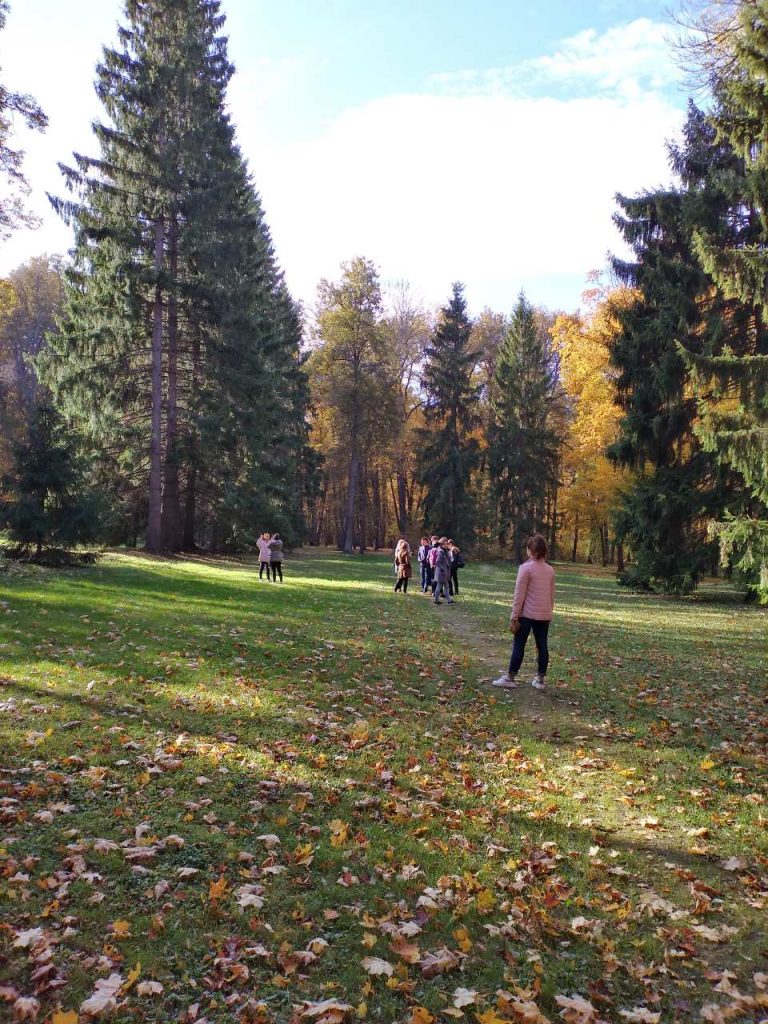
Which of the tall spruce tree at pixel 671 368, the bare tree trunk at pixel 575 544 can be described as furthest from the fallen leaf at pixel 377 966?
the bare tree trunk at pixel 575 544

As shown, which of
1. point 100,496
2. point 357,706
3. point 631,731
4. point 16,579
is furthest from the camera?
point 100,496

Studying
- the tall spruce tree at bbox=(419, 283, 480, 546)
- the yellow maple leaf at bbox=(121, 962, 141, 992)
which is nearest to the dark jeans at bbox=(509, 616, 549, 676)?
the yellow maple leaf at bbox=(121, 962, 141, 992)

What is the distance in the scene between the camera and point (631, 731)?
7242 mm

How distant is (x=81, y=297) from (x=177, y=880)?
25.9 meters

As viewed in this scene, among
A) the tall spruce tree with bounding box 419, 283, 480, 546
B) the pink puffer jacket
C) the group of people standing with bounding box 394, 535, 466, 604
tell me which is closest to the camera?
the pink puffer jacket

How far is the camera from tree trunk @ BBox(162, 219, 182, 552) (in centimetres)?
2541

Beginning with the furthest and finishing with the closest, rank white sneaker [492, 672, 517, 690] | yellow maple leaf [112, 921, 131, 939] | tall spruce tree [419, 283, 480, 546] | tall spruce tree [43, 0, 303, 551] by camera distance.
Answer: tall spruce tree [419, 283, 480, 546] < tall spruce tree [43, 0, 303, 551] < white sneaker [492, 672, 517, 690] < yellow maple leaf [112, 921, 131, 939]

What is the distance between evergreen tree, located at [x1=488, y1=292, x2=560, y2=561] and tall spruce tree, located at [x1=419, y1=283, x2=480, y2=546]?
1.93 metres

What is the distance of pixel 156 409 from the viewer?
78.7 ft

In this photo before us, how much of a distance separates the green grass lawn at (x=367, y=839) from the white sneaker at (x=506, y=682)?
227 mm

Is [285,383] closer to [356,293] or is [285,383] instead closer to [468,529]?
[356,293]

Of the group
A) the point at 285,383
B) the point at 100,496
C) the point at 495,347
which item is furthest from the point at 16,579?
the point at 495,347

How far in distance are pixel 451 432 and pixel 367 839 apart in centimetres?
3943

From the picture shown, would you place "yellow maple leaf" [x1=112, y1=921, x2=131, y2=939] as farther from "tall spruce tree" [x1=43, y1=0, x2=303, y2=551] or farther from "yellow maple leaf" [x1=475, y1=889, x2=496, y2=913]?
"tall spruce tree" [x1=43, y1=0, x2=303, y2=551]
